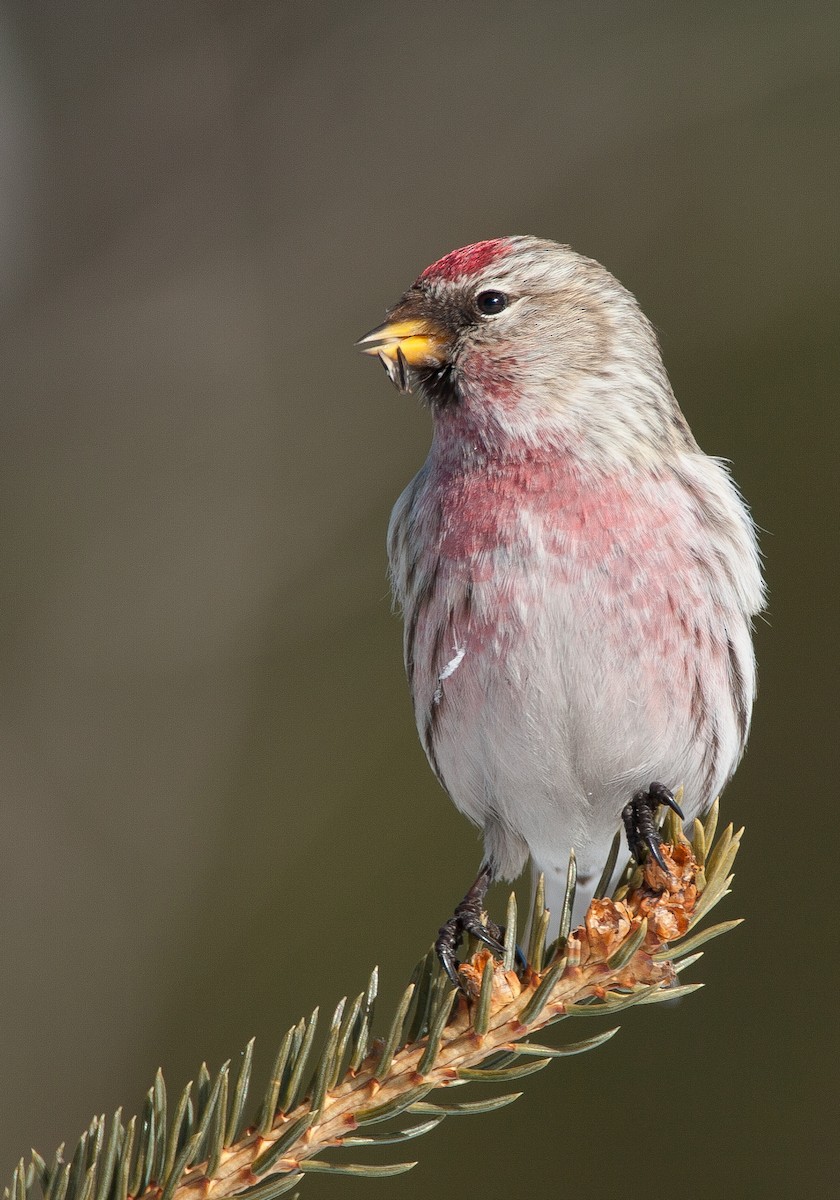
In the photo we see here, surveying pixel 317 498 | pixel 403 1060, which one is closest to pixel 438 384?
pixel 403 1060

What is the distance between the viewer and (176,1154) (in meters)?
1.17

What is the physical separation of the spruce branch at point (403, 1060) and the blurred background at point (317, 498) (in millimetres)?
1583

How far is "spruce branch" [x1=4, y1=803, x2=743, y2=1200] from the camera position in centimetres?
116

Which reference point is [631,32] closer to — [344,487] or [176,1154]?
[344,487]

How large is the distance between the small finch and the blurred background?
3.33 feet

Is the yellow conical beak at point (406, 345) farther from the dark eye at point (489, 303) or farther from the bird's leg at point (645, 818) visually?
the bird's leg at point (645, 818)

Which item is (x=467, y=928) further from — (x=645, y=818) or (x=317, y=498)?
(x=317, y=498)

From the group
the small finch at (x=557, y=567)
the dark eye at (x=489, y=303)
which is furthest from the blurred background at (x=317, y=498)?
the dark eye at (x=489, y=303)

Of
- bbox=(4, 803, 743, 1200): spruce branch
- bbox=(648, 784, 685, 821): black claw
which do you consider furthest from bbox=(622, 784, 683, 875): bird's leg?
bbox=(4, 803, 743, 1200): spruce branch

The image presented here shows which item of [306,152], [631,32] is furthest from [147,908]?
[631,32]

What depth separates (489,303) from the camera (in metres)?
2.17

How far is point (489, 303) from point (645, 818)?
889 millimetres

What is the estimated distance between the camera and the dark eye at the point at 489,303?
216cm

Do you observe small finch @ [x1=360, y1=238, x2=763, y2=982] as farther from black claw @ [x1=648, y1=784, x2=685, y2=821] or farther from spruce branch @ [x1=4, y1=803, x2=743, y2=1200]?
spruce branch @ [x1=4, y1=803, x2=743, y2=1200]
